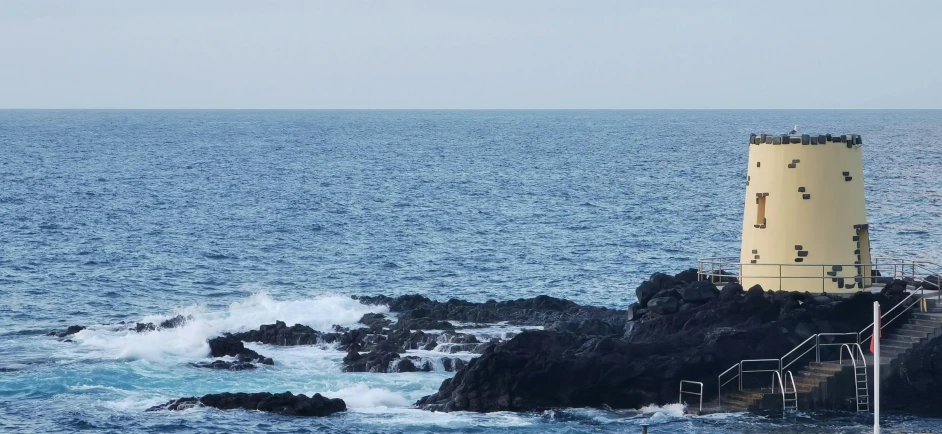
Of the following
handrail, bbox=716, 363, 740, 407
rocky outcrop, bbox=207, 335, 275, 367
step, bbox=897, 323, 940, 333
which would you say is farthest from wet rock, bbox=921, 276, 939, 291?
rocky outcrop, bbox=207, 335, 275, 367

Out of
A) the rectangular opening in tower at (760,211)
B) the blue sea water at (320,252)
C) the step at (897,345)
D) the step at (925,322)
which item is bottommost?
the blue sea water at (320,252)

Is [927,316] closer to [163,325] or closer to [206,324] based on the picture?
[206,324]

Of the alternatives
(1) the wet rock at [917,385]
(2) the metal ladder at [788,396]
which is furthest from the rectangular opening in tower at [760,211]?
(1) the wet rock at [917,385]

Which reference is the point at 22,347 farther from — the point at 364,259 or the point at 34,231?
the point at 34,231

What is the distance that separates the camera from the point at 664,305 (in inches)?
1571

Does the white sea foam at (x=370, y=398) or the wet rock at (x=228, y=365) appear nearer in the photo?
the white sea foam at (x=370, y=398)

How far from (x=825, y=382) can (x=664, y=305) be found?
18.8 ft

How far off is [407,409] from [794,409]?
10.7 meters

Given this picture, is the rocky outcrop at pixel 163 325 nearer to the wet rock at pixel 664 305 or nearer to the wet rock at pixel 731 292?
the wet rock at pixel 664 305

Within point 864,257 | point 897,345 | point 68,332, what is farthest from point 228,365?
point 897,345

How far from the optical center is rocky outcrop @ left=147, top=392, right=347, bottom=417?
36.7 m

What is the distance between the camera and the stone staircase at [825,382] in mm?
35844

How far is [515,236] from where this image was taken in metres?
79.8

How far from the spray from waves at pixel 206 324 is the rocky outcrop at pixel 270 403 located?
852 cm
